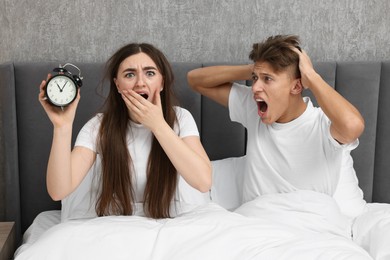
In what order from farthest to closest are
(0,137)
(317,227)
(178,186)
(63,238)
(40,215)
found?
(0,137)
(40,215)
(178,186)
(317,227)
(63,238)

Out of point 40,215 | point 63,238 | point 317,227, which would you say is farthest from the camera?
point 40,215

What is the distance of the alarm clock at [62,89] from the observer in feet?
5.43

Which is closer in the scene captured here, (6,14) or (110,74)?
(110,74)

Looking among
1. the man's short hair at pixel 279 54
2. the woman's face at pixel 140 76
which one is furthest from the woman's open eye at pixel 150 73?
the man's short hair at pixel 279 54

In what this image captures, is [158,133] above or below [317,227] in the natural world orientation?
above

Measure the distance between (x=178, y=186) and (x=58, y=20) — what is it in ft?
2.98

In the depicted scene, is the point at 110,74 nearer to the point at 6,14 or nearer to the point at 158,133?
the point at 158,133

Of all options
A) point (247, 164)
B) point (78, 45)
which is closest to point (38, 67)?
point (78, 45)

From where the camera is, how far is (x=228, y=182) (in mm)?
2299

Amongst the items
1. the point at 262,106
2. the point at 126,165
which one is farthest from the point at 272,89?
the point at 126,165

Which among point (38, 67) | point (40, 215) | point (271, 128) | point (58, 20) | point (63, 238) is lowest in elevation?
point (40, 215)

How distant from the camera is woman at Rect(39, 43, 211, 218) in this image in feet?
5.97

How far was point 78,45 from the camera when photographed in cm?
243

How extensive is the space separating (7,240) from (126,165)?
0.58 meters
